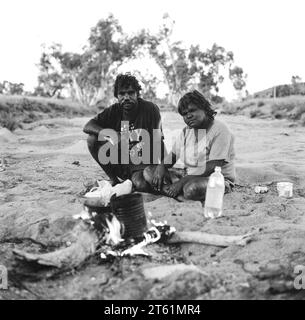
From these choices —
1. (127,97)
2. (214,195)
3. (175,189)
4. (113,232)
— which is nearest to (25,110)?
(127,97)

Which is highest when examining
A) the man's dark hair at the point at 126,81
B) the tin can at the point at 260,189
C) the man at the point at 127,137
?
the man's dark hair at the point at 126,81

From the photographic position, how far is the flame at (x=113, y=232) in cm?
264

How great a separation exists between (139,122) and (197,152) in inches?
29.9

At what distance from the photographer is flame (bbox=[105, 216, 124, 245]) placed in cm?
264

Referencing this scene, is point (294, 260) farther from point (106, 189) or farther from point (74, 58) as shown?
point (74, 58)

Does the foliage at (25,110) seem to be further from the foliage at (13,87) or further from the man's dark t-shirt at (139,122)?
the foliage at (13,87)

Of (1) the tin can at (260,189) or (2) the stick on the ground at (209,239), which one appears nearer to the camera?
(2) the stick on the ground at (209,239)

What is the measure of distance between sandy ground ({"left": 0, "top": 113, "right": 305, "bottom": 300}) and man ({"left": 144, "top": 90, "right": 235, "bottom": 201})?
16 cm

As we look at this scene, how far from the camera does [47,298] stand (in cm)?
216

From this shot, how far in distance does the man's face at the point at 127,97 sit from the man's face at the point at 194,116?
2.03 ft

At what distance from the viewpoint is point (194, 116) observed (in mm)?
3564

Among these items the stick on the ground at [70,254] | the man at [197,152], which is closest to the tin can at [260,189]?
the man at [197,152]

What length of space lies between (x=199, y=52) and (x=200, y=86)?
9.49 feet

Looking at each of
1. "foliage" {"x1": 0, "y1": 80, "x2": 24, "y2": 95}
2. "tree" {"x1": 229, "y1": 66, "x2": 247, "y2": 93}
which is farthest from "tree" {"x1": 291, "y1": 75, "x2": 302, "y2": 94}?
"foliage" {"x1": 0, "y1": 80, "x2": 24, "y2": 95}
